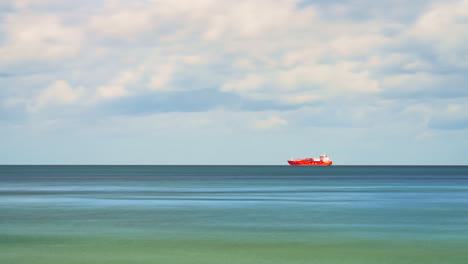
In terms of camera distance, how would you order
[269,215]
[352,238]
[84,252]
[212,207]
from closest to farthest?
[84,252] < [352,238] < [269,215] < [212,207]

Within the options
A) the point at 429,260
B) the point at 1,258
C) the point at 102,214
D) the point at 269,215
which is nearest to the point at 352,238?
the point at 429,260

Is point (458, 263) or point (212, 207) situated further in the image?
point (212, 207)

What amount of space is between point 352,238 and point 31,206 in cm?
3027

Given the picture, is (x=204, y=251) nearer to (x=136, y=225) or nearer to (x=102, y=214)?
(x=136, y=225)

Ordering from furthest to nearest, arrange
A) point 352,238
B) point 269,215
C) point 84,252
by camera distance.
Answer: point 269,215
point 352,238
point 84,252

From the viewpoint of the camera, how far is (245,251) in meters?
27.7

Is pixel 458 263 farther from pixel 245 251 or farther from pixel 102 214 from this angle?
pixel 102 214

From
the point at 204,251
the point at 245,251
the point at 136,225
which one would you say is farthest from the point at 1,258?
the point at 136,225

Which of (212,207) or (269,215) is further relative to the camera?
(212,207)

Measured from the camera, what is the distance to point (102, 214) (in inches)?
1752

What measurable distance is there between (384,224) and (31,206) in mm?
29222

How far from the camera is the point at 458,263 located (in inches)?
984

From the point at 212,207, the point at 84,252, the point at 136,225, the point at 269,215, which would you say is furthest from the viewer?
the point at 212,207

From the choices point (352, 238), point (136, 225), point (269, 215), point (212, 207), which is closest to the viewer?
point (352, 238)
